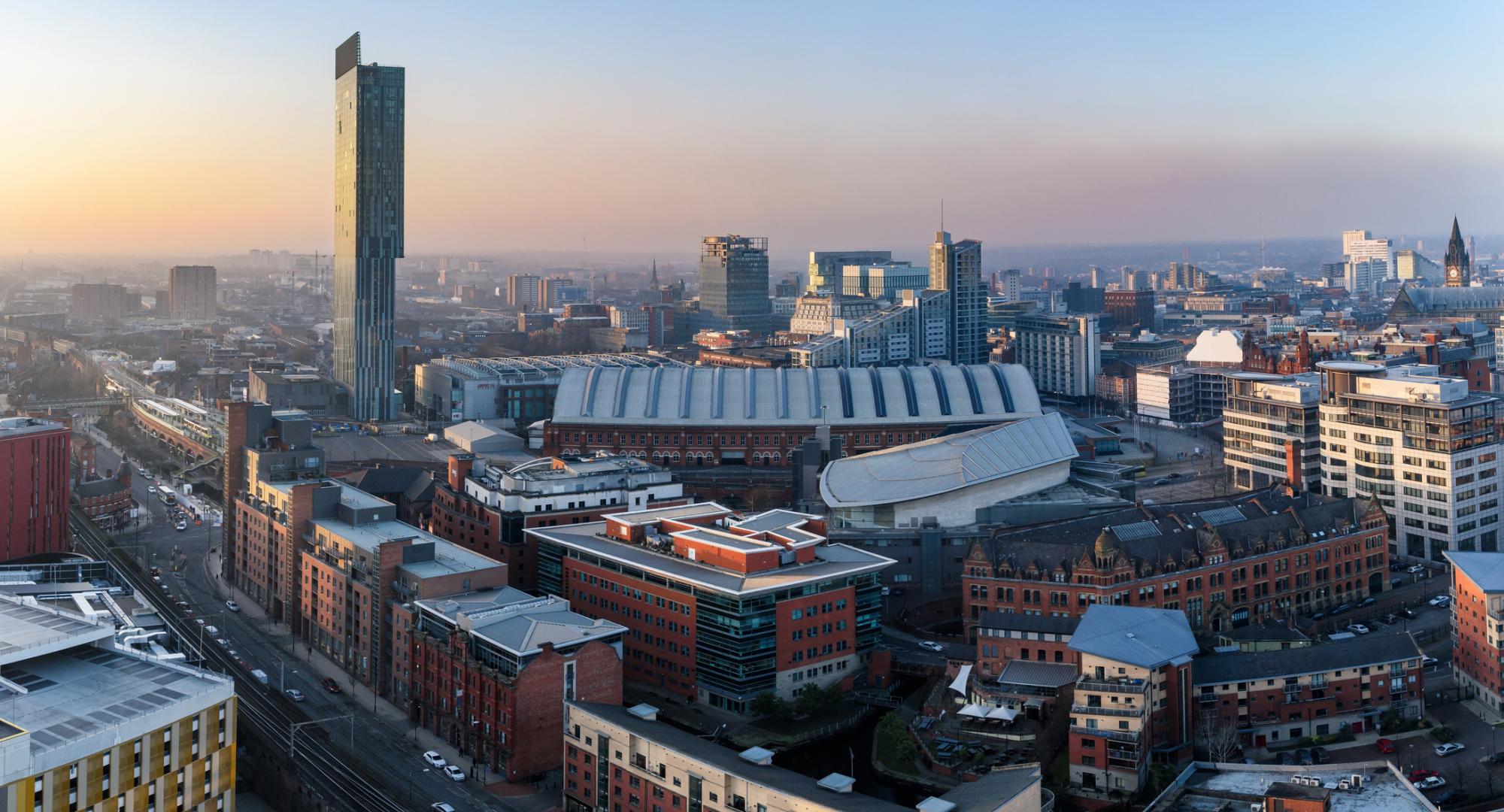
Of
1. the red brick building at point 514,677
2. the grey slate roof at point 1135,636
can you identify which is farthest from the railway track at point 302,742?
the grey slate roof at point 1135,636

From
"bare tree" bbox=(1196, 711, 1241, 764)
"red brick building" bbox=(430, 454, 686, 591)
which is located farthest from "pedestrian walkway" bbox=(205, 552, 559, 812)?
"bare tree" bbox=(1196, 711, 1241, 764)

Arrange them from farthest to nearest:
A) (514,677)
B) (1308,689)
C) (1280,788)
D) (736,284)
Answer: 1. (736,284)
2. (1308,689)
3. (514,677)
4. (1280,788)

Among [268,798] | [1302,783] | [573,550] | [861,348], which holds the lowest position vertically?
[268,798]

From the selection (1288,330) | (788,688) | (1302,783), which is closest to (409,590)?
(788,688)

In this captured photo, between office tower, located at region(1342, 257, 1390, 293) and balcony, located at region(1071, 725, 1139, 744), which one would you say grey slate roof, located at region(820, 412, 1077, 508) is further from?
office tower, located at region(1342, 257, 1390, 293)

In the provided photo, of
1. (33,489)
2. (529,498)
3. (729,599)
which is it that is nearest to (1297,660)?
(729,599)

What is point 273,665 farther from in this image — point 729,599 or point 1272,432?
point 1272,432

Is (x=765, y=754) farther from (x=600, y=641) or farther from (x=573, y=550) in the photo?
(x=573, y=550)
